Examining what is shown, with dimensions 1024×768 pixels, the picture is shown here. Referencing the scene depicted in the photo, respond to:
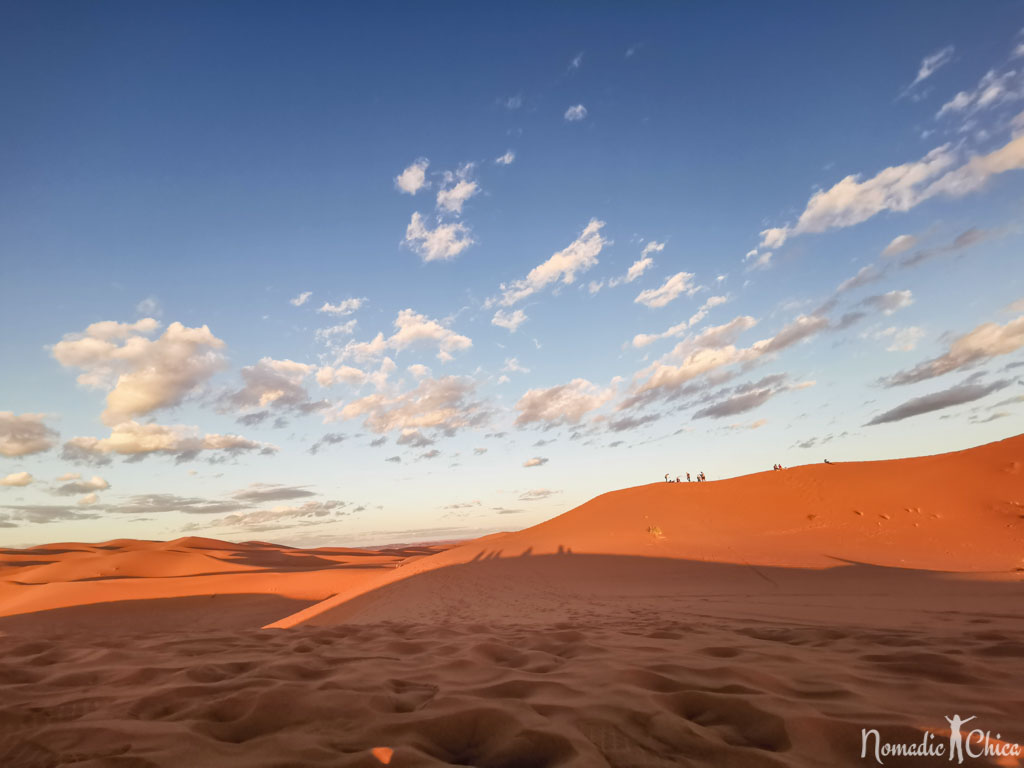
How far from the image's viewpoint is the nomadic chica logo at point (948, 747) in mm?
2121

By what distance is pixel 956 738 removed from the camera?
2.24 meters

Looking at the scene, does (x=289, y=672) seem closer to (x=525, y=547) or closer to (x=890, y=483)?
(x=525, y=547)

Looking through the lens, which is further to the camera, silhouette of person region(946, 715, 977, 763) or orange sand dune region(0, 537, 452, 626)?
orange sand dune region(0, 537, 452, 626)

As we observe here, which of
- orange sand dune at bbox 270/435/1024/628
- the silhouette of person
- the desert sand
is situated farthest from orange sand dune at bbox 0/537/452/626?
the silhouette of person

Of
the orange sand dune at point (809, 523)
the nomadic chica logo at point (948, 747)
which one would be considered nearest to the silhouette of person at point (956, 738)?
the nomadic chica logo at point (948, 747)

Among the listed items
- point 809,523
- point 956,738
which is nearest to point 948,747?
point 956,738

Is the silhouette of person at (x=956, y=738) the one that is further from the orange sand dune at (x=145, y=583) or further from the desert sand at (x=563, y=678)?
the orange sand dune at (x=145, y=583)

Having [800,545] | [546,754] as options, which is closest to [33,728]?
[546,754]

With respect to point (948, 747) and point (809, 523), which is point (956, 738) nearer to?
point (948, 747)

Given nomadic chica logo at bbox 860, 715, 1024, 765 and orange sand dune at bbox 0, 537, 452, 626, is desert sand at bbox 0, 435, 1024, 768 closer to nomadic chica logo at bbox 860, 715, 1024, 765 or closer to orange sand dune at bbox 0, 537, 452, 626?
nomadic chica logo at bbox 860, 715, 1024, 765

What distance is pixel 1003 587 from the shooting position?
375 inches

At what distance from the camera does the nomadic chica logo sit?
83.5 inches

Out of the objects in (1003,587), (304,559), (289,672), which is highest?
(289,672)

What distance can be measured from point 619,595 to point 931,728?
369 inches
